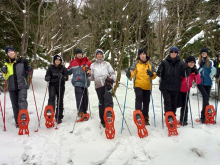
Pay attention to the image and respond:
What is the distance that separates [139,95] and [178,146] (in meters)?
1.42

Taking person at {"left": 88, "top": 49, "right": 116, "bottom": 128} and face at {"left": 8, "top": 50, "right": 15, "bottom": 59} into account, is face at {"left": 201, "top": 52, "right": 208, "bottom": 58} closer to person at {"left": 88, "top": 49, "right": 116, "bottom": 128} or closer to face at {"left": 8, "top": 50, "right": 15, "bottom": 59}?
person at {"left": 88, "top": 49, "right": 116, "bottom": 128}

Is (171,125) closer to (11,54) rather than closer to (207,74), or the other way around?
(207,74)

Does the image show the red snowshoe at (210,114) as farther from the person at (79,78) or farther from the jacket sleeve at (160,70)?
the person at (79,78)

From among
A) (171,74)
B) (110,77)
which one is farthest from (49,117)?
(171,74)

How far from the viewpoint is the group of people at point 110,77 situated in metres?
3.90

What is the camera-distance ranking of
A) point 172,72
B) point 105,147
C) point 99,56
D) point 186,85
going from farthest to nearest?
1. point 186,85
2. point 99,56
3. point 172,72
4. point 105,147

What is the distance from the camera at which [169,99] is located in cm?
393

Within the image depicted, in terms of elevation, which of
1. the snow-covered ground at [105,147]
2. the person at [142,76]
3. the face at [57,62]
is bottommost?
the snow-covered ground at [105,147]

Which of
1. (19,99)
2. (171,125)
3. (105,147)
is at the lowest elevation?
(105,147)

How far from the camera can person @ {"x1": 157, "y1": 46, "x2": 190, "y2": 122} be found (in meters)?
3.91

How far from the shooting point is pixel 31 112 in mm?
5238

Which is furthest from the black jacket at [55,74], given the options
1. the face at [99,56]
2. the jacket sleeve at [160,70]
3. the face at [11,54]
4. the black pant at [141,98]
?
the jacket sleeve at [160,70]

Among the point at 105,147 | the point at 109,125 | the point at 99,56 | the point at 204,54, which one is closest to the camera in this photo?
the point at 105,147

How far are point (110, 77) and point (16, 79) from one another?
92.7 inches
